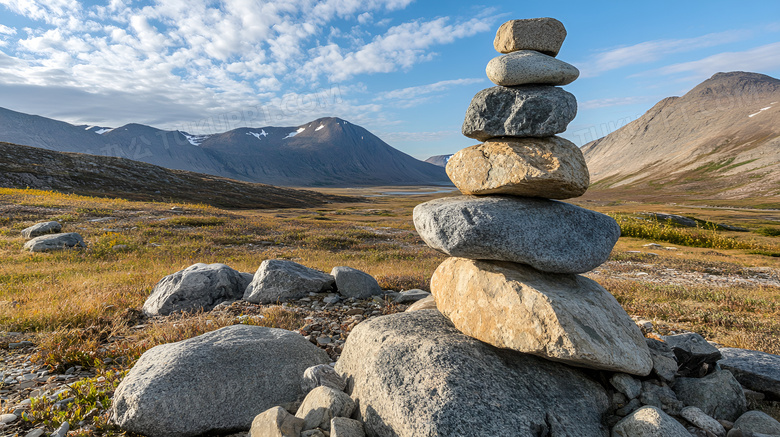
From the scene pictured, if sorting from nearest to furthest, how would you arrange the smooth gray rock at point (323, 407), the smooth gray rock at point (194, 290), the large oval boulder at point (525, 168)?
the smooth gray rock at point (323, 407)
the large oval boulder at point (525, 168)
the smooth gray rock at point (194, 290)

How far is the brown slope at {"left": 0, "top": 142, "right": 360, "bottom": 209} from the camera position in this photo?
215ft

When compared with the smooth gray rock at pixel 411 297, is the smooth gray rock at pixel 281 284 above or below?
above

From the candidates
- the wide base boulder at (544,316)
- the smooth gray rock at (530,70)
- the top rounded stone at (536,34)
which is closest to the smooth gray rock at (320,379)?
the wide base boulder at (544,316)

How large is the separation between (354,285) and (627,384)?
853 centimetres

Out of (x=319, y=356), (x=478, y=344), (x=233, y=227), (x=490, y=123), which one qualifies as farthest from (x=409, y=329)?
(x=233, y=227)

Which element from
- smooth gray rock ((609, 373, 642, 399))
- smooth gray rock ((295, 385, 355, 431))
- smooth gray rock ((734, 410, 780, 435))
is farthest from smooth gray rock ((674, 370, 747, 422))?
smooth gray rock ((295, 385, 355, 431))

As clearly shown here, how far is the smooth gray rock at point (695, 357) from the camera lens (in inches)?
253

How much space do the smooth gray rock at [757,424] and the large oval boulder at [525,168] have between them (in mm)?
4023

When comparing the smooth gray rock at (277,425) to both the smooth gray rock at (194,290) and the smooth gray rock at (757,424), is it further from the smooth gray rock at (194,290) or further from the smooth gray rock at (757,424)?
the smooth gray rock at (194,290)

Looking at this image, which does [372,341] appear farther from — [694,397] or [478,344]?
[694,397]

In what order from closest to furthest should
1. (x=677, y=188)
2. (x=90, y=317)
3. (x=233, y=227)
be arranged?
1. (x=90, y=317)
2. (x=233, y=227)
3. (x=677, y=188)

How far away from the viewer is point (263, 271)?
12117 mm

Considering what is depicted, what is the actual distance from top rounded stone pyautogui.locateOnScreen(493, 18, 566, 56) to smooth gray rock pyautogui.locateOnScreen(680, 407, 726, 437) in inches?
274

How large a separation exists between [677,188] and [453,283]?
20555 cm
